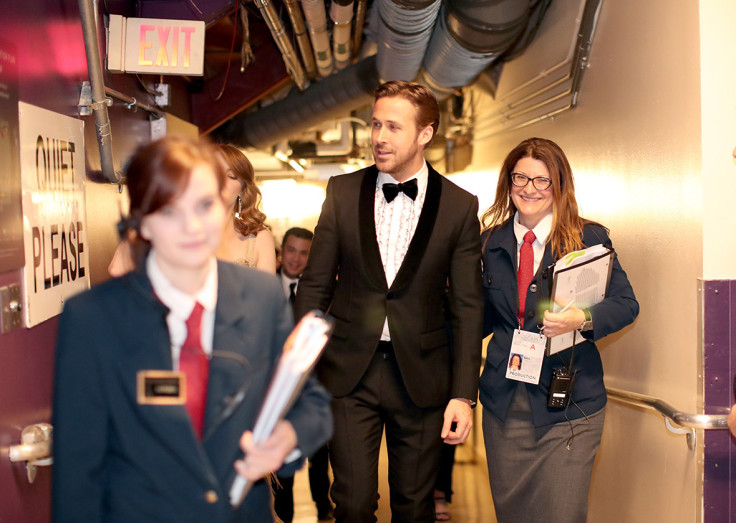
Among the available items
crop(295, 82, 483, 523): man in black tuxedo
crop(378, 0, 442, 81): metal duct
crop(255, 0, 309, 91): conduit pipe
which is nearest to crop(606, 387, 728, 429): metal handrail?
crop(295, 82, 483, 523): man in black tuxedo

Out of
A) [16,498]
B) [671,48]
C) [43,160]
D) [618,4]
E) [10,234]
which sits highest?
[618,4]

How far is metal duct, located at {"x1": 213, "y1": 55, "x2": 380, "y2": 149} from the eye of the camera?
6461 millimetres

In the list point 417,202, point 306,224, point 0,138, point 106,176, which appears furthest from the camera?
point 306,224

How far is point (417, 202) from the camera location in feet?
8.97

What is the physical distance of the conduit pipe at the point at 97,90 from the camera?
111 inches

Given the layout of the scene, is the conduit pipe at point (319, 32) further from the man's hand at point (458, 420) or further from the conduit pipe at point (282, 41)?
the man's hand at point (458, 420)

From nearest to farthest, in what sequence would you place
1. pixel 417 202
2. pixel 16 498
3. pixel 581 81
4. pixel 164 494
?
pixel 164 494 → pixel 16 498 → pixel 417 202 → pixel 581 81

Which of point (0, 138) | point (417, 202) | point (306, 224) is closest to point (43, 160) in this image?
point (0, 138)

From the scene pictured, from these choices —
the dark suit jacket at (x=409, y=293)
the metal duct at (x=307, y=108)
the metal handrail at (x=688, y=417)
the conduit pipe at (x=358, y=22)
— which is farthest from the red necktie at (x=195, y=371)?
the metal duct at (x=307, y=108)

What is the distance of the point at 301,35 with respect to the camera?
202 inches

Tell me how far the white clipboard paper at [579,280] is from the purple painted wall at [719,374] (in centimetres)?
35

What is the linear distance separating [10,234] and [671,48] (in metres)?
2.44

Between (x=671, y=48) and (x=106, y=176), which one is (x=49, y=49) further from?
(x=671, y=48)

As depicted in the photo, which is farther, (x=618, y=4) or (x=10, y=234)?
(x=618, y=4)
